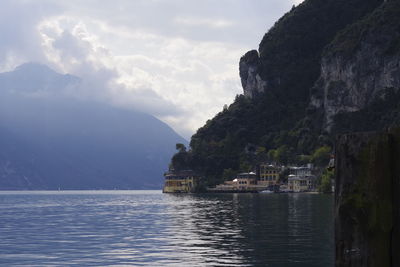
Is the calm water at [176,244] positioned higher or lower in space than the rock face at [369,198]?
lower

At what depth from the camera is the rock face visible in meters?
10.8

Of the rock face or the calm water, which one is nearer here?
the rock face

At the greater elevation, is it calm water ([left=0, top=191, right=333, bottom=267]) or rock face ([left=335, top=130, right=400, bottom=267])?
rock face ([left=335, top=130, right=400, bottom=267])

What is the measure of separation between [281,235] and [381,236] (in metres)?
51.5

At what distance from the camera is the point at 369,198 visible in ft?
35.9

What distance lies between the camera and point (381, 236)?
425 inches

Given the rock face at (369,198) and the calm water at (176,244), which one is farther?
the calm water at (176,244)

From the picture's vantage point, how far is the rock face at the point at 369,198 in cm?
1075

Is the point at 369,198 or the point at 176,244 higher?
the point at 369,198

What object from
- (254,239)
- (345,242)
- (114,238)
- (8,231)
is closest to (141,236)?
(114,238)

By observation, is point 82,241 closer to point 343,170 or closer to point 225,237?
point 225,237

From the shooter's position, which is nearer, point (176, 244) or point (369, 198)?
point (369, 198)

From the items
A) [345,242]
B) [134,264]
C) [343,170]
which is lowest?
[134,264]

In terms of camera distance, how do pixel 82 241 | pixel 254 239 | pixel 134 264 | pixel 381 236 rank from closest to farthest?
pixel 381 236
pixel 134 264
pixel 254 239
pixel 82 241
